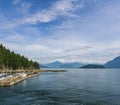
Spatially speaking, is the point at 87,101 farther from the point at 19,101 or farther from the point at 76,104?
the point at 19,101

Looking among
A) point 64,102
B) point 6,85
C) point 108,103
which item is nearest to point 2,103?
point 64,102

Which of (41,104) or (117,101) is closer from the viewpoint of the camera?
(41,104)

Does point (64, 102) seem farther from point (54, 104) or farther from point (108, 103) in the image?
point (108, 103)

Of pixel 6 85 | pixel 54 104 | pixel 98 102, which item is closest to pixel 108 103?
pixel 98 102

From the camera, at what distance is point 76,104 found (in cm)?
6819

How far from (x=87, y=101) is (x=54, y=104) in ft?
36.3

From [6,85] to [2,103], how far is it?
4695 centimetres

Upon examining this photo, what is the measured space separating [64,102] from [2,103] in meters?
17.6

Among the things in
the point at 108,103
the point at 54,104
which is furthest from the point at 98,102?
the point at 54,104

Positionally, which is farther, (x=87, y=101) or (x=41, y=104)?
(x=87, y=101)

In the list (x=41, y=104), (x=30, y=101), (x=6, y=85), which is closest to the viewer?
(x=41, y=104)

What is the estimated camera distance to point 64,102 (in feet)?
234

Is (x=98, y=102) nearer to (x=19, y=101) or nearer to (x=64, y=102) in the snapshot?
(x=64, y=102)

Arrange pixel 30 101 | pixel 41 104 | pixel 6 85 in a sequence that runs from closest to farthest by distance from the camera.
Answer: pixel 41 104 → pixel 30 101 → pixel 6 85
